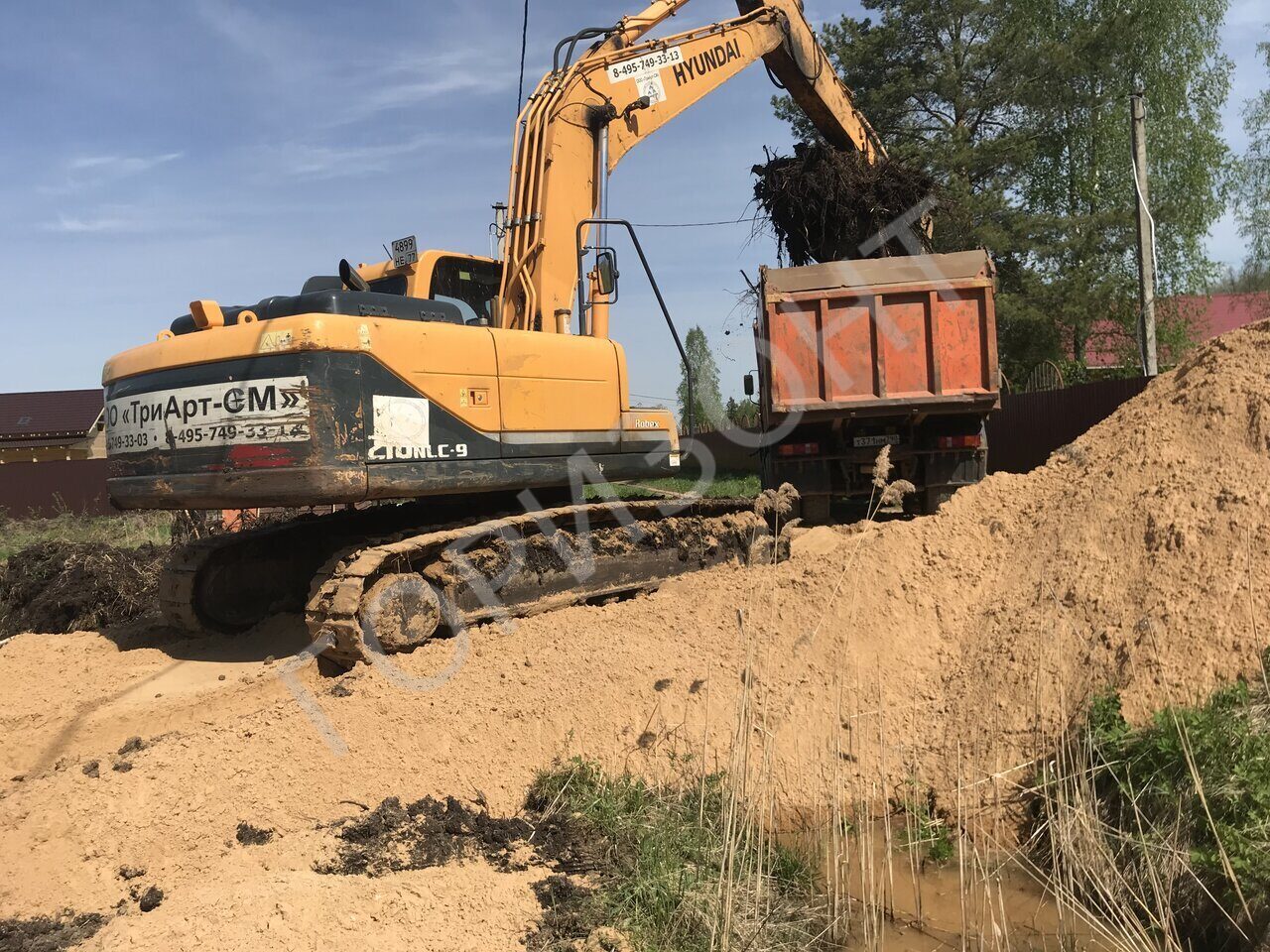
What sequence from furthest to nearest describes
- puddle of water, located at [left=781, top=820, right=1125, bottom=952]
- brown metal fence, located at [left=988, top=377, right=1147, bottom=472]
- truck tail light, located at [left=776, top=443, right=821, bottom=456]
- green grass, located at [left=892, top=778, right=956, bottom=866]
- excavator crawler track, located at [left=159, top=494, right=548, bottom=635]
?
brown metal fence, located at [left=988, top=377, right=1147, bottom=472] < truck tail light, located at [left=776, top=443, right=821, bottom=456] < excavator crawler track, located at [left=159, top=494, right=548, bottom=635] < green grass, located at [left=892, top=778, right=956, bottom=866] < puddle of water, located at [left=781, top=820, right=1125, bottom=952]

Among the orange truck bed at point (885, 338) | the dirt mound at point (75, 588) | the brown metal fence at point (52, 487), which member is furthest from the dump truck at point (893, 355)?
the brown metal fence at point (52, 487)

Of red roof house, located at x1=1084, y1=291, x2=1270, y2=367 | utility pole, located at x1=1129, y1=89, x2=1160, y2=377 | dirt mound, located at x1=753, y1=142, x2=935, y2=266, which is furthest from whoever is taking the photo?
red roof house, located at x1=1084, y1=291, x2=1270, y2=367

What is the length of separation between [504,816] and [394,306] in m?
3.21

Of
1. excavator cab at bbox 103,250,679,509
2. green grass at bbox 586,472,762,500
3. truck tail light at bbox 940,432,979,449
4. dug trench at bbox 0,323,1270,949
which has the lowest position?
dug trench at bbox 0,323,1270,949

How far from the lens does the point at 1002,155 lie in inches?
761

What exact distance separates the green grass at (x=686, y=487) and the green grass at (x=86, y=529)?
8045 mm

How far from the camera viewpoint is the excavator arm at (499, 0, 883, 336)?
6699 mm

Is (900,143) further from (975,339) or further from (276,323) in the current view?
(276,323)

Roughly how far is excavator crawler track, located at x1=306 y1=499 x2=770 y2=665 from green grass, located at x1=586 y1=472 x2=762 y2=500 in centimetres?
39

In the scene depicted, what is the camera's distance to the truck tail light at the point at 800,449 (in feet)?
28.1

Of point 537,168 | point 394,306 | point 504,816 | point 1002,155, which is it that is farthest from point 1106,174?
point 504,816

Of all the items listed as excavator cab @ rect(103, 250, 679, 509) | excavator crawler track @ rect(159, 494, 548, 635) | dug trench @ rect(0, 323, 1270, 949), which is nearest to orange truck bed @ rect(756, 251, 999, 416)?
dug trench @ rect(0, 323, 1270, 949)

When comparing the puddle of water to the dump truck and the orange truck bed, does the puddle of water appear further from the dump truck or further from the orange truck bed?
the orange truck bed

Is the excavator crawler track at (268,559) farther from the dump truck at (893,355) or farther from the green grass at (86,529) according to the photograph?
the green grass at (86,529)
